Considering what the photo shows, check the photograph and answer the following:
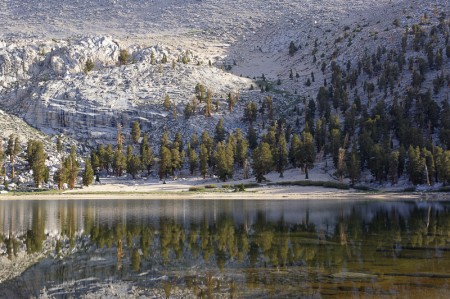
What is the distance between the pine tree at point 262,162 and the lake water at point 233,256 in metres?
53.6

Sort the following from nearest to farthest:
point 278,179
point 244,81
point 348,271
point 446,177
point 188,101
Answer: point 348,271 → point 446,177 → point 278,179 → point 188,101 → point 244,81

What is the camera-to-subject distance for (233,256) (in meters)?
28.7

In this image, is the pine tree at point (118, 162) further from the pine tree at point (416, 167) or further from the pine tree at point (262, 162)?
the pine tree at point (416, 167)

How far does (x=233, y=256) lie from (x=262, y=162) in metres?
74.8

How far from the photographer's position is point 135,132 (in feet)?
440

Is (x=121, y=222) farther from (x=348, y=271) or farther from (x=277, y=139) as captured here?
(x=277, y=139)

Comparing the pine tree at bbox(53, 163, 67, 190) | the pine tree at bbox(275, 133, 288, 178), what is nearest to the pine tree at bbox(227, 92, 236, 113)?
the pine tree at bbox(275, 133, 288, 178)

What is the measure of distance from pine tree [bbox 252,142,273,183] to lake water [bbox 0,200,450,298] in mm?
53550

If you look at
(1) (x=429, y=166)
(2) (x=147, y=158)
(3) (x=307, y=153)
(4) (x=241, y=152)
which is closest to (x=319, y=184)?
(3) (x=307, y=153)

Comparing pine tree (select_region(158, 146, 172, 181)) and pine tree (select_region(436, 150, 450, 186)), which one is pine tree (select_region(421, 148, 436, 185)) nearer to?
pine tree (select_region(436, 150, 450, 186))

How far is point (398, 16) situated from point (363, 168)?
104 meters

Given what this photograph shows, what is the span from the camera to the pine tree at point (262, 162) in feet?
338

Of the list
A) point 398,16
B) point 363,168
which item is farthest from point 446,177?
point 398,16

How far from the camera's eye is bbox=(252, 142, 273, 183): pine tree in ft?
338
